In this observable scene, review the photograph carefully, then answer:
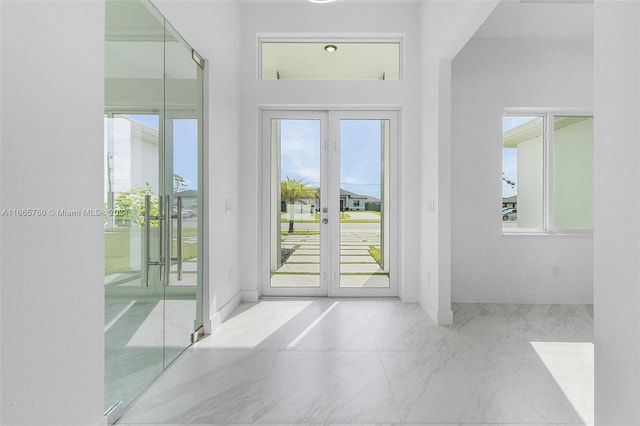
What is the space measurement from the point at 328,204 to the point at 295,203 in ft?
1.30

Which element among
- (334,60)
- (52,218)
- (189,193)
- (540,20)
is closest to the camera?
(52,218)

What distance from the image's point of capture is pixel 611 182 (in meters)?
1.08

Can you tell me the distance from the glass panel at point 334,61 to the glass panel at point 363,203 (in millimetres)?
558

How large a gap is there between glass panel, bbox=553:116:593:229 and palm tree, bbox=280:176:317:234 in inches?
112

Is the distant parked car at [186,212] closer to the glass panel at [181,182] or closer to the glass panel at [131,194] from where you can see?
the glass panel at [181,182]

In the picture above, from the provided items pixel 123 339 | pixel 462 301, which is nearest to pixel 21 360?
pixel 123 339

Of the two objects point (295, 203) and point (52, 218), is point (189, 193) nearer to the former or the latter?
point (52, 218)

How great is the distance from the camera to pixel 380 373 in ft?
7.06

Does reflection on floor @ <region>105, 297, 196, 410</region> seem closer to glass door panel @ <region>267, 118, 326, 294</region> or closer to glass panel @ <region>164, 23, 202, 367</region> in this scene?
glass panel @ <region>164, 23, 202, 367</region>

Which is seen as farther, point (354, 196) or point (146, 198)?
point (354, 196)

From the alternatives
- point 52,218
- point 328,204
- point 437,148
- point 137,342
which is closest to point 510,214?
point 437,148

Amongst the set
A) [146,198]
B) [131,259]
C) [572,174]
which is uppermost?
[572,174]

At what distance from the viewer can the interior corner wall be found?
3.73 m

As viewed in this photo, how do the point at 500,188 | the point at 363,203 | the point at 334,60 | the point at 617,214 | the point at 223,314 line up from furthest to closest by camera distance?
the point at 363,203
the point at 334,60
the point at 500,188
the point at 223,314
the point at 617,214
